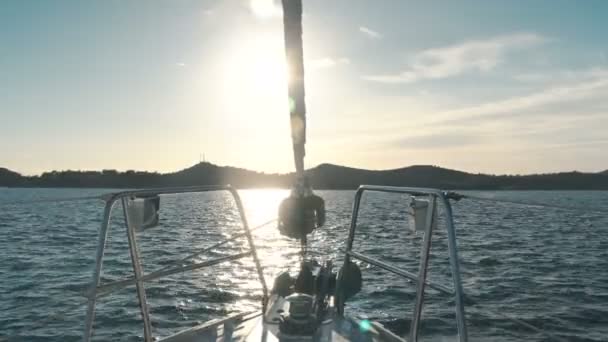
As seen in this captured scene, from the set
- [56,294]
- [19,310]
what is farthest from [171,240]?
[19,310]

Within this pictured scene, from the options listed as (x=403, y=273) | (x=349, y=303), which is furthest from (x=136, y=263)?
(x=349, y=303)

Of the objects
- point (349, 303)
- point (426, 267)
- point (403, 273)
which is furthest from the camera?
point (349, 303)

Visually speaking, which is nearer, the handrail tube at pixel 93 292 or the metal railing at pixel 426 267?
the metal railing at pixel 426 267

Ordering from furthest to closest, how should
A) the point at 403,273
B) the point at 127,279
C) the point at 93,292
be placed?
the point at 403,273
the point at 127,279
the point at 93,292

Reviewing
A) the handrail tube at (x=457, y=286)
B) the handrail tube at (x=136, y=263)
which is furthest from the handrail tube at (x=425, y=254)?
the handrail tube at (x=136, y=263)

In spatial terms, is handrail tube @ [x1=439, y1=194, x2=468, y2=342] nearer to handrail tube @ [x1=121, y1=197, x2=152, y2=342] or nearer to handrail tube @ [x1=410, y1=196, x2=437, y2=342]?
handrail tube @ [x1=410, y1=196, x2=437, y2=342]

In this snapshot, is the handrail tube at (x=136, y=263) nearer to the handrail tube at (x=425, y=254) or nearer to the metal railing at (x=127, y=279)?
the metal railing at (x=127, y=279)

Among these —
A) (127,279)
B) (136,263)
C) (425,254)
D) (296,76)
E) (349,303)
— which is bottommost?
(349,303)

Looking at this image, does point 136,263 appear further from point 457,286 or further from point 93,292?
point 457,286

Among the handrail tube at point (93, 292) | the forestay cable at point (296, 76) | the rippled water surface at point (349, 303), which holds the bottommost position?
the rippled water surface at point (349, 303)

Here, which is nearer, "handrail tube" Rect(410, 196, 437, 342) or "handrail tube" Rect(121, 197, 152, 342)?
"handrail tube" Rect(410, 196, 437, 342)

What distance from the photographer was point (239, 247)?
30000mm

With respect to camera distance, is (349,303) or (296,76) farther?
(349,303)

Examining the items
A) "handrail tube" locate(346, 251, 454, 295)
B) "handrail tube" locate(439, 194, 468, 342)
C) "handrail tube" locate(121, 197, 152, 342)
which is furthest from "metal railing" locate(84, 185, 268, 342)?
Result: "handrail tube" locate(439, 194, 468, 342)
